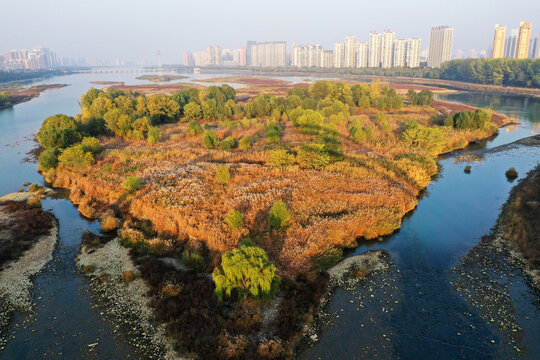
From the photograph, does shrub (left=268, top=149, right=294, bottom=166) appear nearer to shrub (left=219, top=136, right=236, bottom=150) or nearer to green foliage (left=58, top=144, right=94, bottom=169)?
shrub (left=219, top=136, right=236, bottom=150)

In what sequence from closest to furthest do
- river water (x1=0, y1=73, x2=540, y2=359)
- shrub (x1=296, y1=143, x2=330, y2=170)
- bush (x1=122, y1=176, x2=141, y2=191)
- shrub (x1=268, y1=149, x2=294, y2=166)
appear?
river water (x1=0, y1=73, x2=540, y2=359), bush (x1=122, y1=176, x2=141, y2=191), shrub (x1=296, y1=143, x2=330, y2=170), shrub (x1=268, y1=149, x2=294, y2=166)

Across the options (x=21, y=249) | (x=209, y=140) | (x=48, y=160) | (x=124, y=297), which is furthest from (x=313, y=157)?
(x=48, y=160)

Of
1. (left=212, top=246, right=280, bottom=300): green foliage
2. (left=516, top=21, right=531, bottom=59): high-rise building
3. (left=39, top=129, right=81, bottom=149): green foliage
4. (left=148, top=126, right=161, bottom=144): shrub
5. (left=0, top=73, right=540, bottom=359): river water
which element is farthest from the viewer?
(left=516, top=21, right=531, bottom=59): high-rise building

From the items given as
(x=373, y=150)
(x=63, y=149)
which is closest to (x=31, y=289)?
(x=63, y=149)

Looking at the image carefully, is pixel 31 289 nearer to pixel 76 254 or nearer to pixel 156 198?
pixel 76 254

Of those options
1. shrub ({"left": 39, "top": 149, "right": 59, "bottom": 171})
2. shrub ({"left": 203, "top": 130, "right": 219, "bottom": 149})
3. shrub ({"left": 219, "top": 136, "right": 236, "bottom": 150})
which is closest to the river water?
shrub ({"left": 39, "top": 149, "right": 59, "bottom": 171})

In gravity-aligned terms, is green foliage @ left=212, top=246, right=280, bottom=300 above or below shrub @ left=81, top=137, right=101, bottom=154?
below
